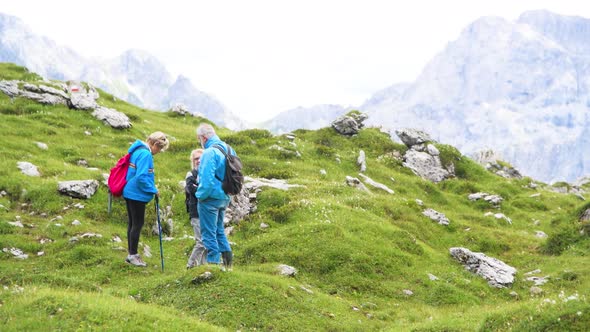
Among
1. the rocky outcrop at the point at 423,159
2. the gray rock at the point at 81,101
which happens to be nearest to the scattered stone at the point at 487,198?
the rocky outcrop at the point at 423,159

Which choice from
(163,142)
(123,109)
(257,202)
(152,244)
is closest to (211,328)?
(163,142)

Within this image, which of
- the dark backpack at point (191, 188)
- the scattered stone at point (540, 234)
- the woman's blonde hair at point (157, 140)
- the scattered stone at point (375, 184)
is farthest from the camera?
the scattered stone at point (375, 184)

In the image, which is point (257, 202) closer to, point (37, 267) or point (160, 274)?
point (160, 274)

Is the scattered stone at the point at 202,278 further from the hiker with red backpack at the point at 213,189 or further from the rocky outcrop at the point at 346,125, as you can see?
the rocky outcrop at the point at 346,125

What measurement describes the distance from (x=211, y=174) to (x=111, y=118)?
23619 mm

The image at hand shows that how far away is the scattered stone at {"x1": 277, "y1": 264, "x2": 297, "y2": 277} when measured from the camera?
1661cm

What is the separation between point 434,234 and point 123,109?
96.9ft

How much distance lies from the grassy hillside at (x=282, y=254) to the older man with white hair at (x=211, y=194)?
3.03 feet

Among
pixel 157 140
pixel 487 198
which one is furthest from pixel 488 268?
pixel 487 198

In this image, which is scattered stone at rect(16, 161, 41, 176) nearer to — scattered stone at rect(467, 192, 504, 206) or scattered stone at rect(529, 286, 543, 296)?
scattered stone at rect(529, 286, 543, 296)

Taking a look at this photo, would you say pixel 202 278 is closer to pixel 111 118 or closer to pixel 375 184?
pixel 375 184

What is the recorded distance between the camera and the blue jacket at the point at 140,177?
15562 millimetres

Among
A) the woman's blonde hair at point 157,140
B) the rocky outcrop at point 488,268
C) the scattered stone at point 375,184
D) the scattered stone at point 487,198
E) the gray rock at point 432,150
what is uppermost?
the woman's blonde hair at point 157,140

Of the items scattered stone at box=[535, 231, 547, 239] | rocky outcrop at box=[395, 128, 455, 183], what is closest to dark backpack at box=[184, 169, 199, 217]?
scattered stone at box=[535, 231, 547, 239]
